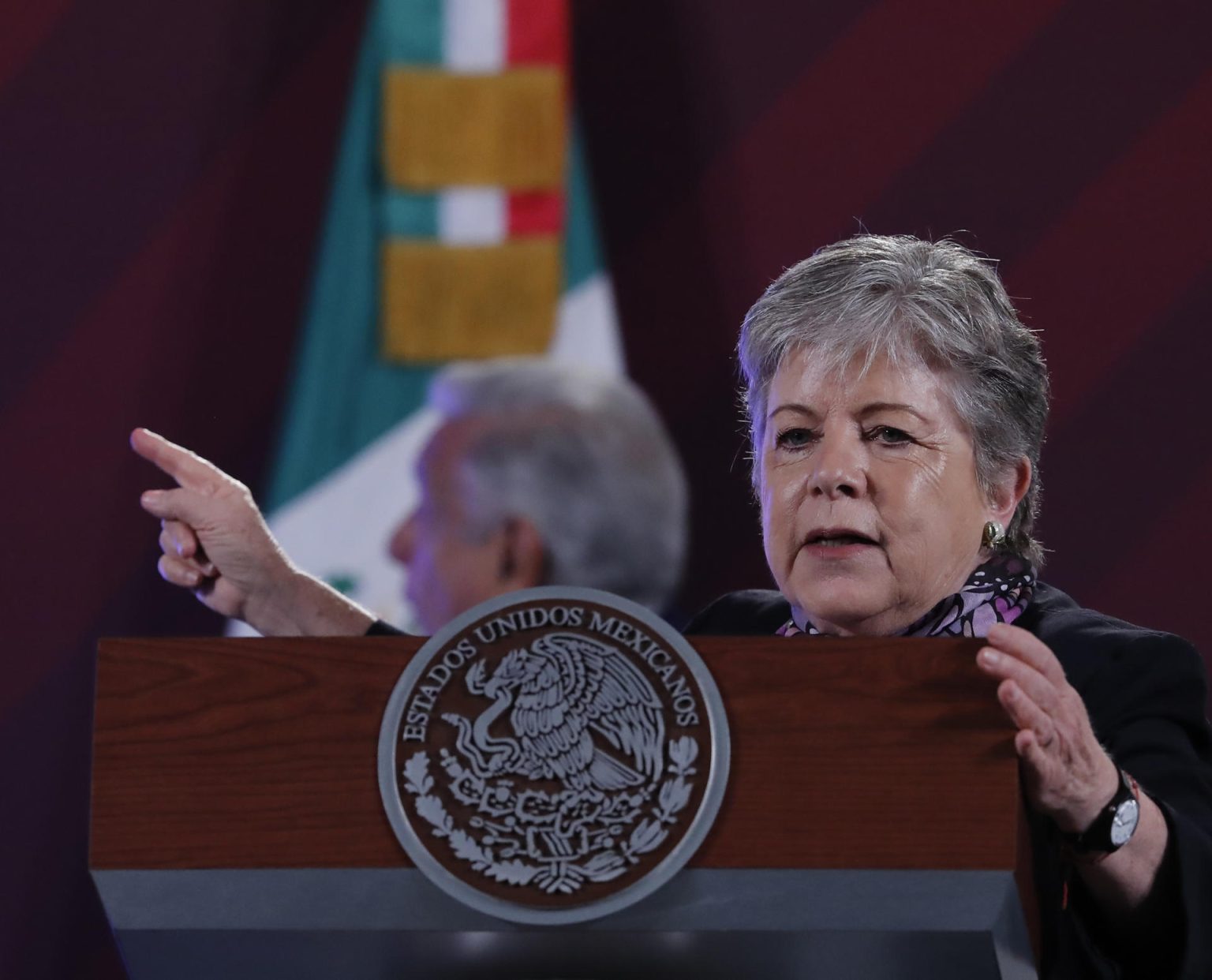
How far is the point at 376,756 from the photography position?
141cm

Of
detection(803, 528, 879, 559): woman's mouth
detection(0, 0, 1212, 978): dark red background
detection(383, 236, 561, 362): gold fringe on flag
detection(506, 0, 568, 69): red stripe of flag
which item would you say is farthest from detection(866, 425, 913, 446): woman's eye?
detection(506, 0, 568, 69): red stripe of flag

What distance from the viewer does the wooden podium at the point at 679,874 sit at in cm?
137

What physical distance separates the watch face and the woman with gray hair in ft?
0.47

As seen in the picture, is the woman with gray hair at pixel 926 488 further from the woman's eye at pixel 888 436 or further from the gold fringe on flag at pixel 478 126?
the gold fringe on flag at pixel 478 126

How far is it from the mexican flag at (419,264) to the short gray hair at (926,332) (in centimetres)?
149

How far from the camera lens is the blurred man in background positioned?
3475 mm

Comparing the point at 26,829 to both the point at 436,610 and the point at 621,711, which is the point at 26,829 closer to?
the point at 436,610

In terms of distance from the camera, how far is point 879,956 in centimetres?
141

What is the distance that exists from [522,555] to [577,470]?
0.21 metres

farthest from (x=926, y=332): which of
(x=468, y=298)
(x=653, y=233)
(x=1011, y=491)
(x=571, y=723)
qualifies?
(x=468, y=298)

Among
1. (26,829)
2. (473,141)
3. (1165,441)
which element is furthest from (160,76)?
(1165,441)

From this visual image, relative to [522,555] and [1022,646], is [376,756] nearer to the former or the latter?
[1022,646]

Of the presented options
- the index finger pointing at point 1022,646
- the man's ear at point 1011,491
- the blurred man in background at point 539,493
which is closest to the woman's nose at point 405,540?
the blurred man in background at point 539,493

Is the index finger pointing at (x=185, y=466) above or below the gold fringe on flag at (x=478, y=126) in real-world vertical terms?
below
